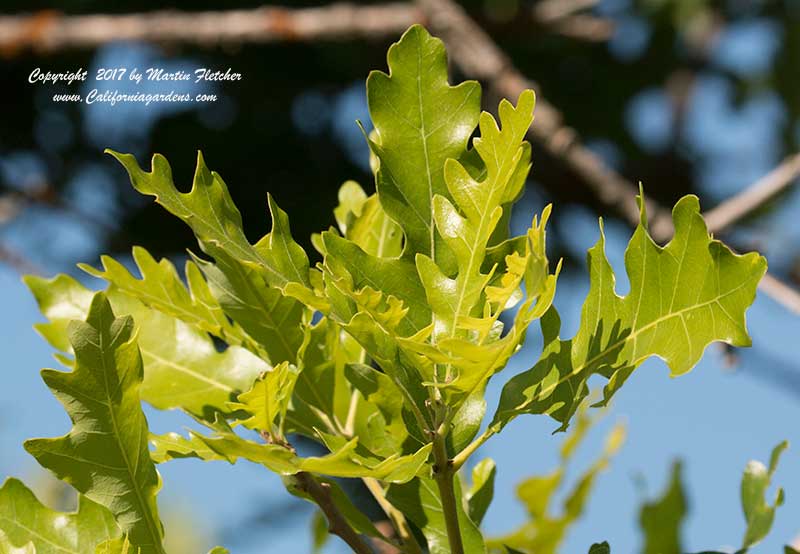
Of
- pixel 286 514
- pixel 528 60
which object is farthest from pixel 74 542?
pixel 528 60

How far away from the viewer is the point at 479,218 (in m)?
0.56

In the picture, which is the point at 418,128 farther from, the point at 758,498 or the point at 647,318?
the point at 758,498

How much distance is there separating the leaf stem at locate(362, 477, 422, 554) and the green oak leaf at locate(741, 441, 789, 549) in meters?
0.24

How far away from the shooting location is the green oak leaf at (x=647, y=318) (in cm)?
55

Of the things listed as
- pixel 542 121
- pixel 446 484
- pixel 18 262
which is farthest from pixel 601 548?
pixel 18 262

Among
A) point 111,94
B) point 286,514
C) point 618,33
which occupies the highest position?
point 618,33

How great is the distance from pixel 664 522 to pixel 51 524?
0.53 m

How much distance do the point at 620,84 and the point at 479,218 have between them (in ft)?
8.69

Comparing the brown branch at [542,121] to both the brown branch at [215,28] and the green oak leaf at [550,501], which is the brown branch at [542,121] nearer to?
the brown branch at [215,28]

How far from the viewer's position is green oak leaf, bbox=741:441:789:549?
710 millimetres

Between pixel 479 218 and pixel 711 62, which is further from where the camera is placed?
pixel 711 62

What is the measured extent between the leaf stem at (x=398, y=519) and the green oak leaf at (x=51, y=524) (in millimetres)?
165

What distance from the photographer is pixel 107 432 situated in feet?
1.85

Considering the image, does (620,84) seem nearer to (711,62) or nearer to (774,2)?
(711,62)
